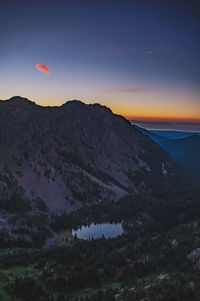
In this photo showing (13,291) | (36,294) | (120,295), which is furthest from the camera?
(120,295)

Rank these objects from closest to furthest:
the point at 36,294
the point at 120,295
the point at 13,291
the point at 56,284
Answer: the point at 13,291 < the point at 36,294 < the point at 120,295 < the point at 56,284

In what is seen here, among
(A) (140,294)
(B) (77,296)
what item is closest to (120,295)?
(A) (140,294)

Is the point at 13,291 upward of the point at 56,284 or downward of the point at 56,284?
upward

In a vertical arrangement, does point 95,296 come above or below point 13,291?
below

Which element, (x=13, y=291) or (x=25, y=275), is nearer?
(x=13, y=291)

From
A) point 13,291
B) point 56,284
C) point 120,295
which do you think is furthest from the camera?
point 56,284

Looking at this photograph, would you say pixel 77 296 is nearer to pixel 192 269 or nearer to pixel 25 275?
pixel 25 275

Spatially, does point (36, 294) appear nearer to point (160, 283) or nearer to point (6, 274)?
point (6, 274)

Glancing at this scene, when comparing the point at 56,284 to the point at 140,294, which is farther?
the point at 56,284

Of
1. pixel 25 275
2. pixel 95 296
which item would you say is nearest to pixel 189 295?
pixel 95 296
